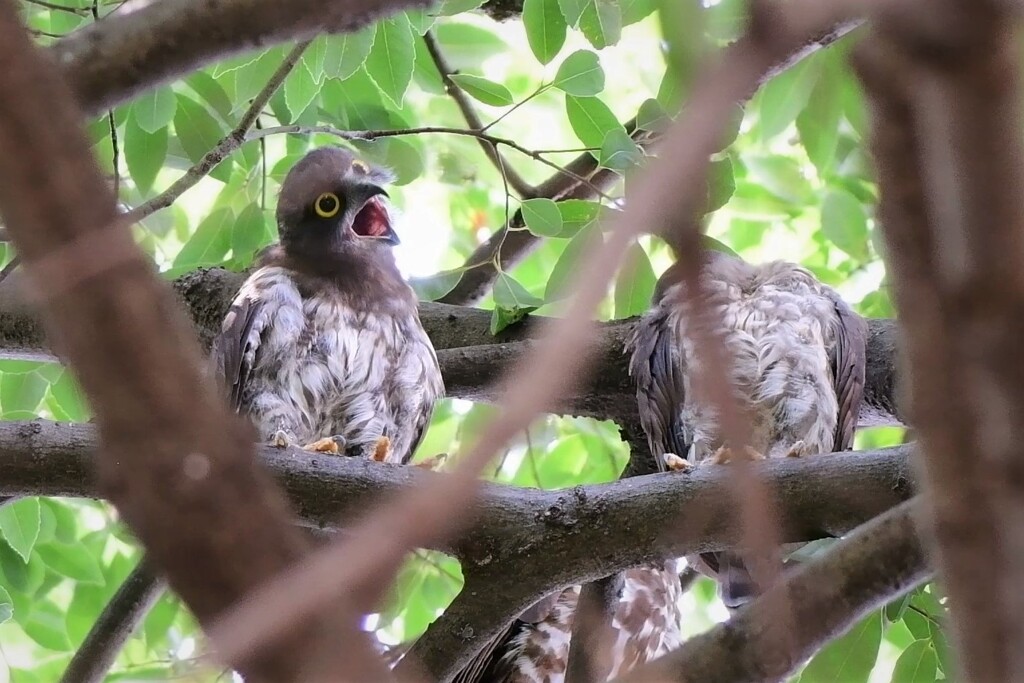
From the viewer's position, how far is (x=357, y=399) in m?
3.33

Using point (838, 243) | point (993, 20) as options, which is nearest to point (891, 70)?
point (993, 20)

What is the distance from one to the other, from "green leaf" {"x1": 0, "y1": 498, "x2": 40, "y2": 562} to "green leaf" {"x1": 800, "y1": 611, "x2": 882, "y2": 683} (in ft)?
6.49

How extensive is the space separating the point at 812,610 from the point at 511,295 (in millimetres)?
1641

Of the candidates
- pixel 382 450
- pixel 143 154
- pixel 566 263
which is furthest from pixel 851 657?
pixel 143 154

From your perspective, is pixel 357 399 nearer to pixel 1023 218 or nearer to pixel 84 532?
pixel 84 532

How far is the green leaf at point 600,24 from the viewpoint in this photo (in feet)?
8.31

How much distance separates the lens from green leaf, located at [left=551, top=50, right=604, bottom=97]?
267cm

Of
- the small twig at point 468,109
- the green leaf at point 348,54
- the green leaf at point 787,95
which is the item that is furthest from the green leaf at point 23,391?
the green leaf at point 787,95

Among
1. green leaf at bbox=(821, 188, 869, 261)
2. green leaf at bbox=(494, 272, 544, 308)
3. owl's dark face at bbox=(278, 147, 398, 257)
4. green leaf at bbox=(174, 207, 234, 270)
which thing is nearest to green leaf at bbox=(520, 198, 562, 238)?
green leaf at bbox=(494, 272, 544, 308)

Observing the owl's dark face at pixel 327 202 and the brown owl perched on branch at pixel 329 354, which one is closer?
the brown owl perched on branch at pixel 329 354

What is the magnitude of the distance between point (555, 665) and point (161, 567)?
2661mm

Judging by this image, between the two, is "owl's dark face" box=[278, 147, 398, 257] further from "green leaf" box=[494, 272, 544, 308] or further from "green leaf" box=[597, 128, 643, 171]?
"green leaf" box=[597, 128, 643, 171]

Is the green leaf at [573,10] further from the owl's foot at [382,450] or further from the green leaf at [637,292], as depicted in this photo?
the owl's foot at [382,450]

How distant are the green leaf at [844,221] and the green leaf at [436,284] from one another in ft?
3.59
